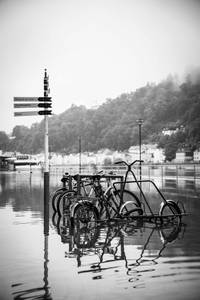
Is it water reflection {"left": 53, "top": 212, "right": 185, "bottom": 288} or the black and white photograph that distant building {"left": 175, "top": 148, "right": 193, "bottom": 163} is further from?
water reflection {"left": 53, "top": 212, "right": 185, "bottom": 288}

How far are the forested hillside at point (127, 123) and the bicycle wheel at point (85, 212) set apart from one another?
99661 millimetres

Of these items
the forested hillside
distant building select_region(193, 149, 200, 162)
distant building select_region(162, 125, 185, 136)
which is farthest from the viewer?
distant building select_region(162, 125, 185, 136)

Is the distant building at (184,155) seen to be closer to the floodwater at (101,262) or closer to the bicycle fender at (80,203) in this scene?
the bicycle fender at (80,203)

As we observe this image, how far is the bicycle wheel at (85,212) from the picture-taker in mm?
7689

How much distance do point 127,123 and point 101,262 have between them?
113368mm

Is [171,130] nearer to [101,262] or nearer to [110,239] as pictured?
[110,239]

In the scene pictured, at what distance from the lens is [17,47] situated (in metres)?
73.2

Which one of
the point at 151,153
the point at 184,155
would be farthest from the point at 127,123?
the point at 184,155

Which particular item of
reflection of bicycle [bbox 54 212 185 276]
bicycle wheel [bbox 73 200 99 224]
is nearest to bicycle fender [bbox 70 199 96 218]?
bicycle wheel [bbox 73 200 99 224]

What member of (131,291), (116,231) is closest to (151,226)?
(116,231)

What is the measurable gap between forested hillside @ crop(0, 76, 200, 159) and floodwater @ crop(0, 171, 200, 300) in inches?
3956

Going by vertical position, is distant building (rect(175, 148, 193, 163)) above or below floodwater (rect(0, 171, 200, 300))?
above

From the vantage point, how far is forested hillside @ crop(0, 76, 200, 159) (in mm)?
111188

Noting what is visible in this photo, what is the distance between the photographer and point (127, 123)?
118m
